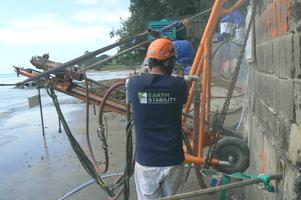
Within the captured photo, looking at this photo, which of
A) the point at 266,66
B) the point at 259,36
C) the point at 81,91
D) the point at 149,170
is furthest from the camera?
the point at 81,91

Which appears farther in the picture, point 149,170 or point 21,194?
point 21,194

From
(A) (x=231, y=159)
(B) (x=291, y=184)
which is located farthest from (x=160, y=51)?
Result: (A) (x=231, y=159)

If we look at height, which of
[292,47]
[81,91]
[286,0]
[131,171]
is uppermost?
[286,0]

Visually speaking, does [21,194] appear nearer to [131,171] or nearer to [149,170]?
[131,171]

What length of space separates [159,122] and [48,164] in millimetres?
5593

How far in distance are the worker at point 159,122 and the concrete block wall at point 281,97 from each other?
2.36 feet

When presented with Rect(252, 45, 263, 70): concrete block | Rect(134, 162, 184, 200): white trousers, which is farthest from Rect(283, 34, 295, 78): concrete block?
Rect(252, 45, 263, 70): concrete block

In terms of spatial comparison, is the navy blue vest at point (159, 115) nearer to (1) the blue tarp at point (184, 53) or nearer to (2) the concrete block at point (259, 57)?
(2) the concrete block at point (259, 57)

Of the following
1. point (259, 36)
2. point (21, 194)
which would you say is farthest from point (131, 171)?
point (21, 194)

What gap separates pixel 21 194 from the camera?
23.0ft

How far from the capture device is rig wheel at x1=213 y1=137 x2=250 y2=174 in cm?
510

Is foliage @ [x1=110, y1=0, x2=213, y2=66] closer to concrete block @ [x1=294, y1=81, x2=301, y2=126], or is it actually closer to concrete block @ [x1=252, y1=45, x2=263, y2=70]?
concrete block @ [x1=252, y1=45, x2=263, y2=70]

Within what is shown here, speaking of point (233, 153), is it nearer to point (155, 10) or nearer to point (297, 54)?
point (297, 54)

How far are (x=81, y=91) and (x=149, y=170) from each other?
303 centimetres
